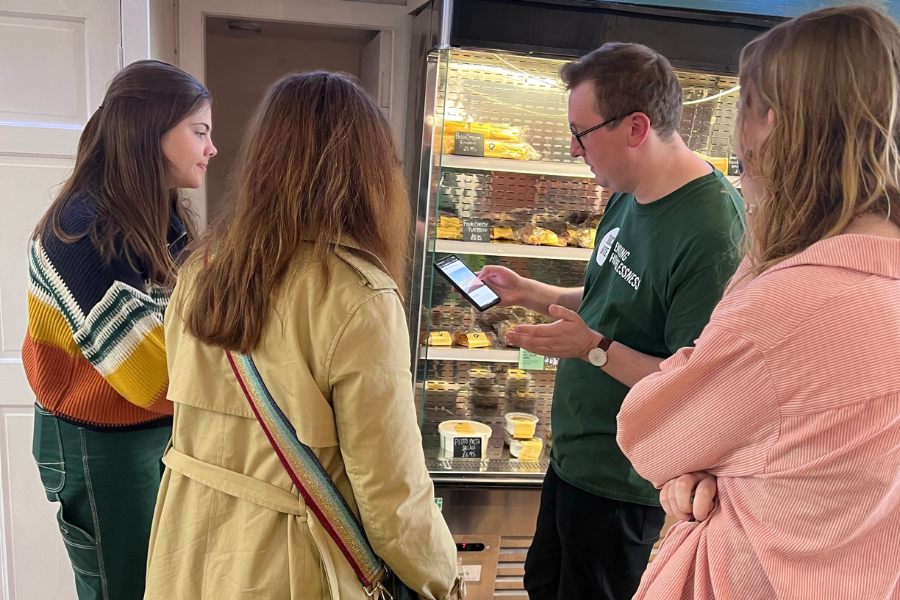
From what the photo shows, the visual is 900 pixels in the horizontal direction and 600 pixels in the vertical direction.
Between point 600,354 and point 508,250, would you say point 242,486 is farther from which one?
point 508,250

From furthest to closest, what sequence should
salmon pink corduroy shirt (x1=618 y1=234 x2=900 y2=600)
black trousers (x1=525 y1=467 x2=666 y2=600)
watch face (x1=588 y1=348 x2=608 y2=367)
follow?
1. black trousers (x1=525 y1=467 x2=666 y2=600)
2. watch face (x1=588 y1=348 x2=608 y2=367)
3. salmon pink corduroy shirt (x1=618 y1=234 x2=900 y2=600)

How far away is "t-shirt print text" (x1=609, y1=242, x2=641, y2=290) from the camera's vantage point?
1.68m

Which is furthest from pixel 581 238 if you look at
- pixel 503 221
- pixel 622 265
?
pixel 622 265

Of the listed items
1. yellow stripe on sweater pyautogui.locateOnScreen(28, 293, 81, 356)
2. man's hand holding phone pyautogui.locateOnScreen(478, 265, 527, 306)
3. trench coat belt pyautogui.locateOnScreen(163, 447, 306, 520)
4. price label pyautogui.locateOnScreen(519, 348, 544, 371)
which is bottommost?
price label pyautogui.locateOnScreen(519, 348, 544, 371)

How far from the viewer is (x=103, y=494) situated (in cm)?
165

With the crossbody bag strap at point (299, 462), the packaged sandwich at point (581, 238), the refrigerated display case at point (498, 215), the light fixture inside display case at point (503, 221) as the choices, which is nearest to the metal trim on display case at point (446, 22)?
the refrigerated display case at point (498, 215)

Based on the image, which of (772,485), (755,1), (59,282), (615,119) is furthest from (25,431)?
(755,1)

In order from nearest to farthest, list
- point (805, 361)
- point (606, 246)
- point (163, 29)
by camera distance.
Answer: point (805, 361)
point (606, 246)
point (163, 29)

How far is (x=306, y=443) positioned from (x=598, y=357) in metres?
0.80

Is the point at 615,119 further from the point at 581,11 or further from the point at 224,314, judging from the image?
the point at 224,314

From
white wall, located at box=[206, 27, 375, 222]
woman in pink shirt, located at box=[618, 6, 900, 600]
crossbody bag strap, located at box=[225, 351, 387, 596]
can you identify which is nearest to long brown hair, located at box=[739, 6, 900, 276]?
woman in pink shirt, located at box=[618, 6, 900, 600]

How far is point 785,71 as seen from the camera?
97 centimetres

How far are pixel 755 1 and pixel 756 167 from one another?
4.49ft

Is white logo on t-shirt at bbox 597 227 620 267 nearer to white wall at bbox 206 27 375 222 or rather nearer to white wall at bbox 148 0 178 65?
white wall at bbox 148 0 178 65
